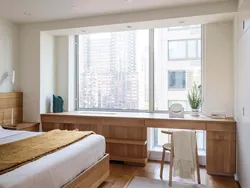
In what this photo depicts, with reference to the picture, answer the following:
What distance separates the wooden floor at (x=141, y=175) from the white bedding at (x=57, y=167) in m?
0.50

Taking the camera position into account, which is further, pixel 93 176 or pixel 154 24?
pixel 154 24

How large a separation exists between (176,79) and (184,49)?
1.91 feet

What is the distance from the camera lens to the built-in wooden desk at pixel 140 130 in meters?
3.44

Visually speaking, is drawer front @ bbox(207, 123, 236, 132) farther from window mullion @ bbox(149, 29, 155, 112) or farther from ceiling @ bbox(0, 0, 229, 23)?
ceiling @ bbox(0, 0, 229, 23)

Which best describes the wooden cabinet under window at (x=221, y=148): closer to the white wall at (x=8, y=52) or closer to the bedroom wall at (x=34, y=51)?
the bedroom wall at (x=34, y=51)

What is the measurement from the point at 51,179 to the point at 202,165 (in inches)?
110

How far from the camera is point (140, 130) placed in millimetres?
3930

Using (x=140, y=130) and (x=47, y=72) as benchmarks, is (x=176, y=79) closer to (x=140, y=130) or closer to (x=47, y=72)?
(x=140, y=130)

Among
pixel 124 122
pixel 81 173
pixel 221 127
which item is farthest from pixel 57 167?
pixel 221 127

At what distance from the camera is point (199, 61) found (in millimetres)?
4238

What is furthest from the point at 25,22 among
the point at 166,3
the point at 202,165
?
the point at 202,165

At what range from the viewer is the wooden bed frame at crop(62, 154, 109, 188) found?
231 cm

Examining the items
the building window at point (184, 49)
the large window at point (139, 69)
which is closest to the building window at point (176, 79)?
the large window at point (139, 69)

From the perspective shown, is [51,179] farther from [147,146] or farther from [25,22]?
[25,22]
